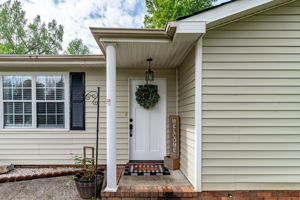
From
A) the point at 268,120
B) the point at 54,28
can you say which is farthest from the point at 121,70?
the point at 54,28

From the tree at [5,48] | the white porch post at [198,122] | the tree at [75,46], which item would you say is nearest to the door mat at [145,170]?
the white porch post at [198,122]

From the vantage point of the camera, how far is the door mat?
11.2 feet

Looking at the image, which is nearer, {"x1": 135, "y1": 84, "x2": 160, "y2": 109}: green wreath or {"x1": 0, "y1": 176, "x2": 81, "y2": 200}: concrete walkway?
{"x1": 0, "y1": 176, "x2": 81, "y2": 200}: concrete walkway

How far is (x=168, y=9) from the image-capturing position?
1153cm

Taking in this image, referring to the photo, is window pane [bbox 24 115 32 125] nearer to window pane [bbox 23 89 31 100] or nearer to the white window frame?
the white window frame

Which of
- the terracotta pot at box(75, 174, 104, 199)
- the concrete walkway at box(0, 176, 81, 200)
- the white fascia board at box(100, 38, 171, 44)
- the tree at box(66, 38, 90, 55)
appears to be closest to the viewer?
the white fascia board at box(100, 38, 171, 44)

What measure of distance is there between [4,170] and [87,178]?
2209 mm

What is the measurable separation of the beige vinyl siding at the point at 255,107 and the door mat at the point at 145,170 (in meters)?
1.08

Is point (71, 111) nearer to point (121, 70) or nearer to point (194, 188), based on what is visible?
point (121, 70)

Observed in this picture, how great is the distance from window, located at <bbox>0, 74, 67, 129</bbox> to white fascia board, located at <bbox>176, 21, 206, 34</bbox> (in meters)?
3.02

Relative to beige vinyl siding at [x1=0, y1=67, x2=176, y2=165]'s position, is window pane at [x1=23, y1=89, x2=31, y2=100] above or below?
above

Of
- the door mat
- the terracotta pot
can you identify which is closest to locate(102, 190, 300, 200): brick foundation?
the terracotta pot

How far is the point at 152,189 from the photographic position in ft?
8.89

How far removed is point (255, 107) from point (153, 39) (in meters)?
1.83
